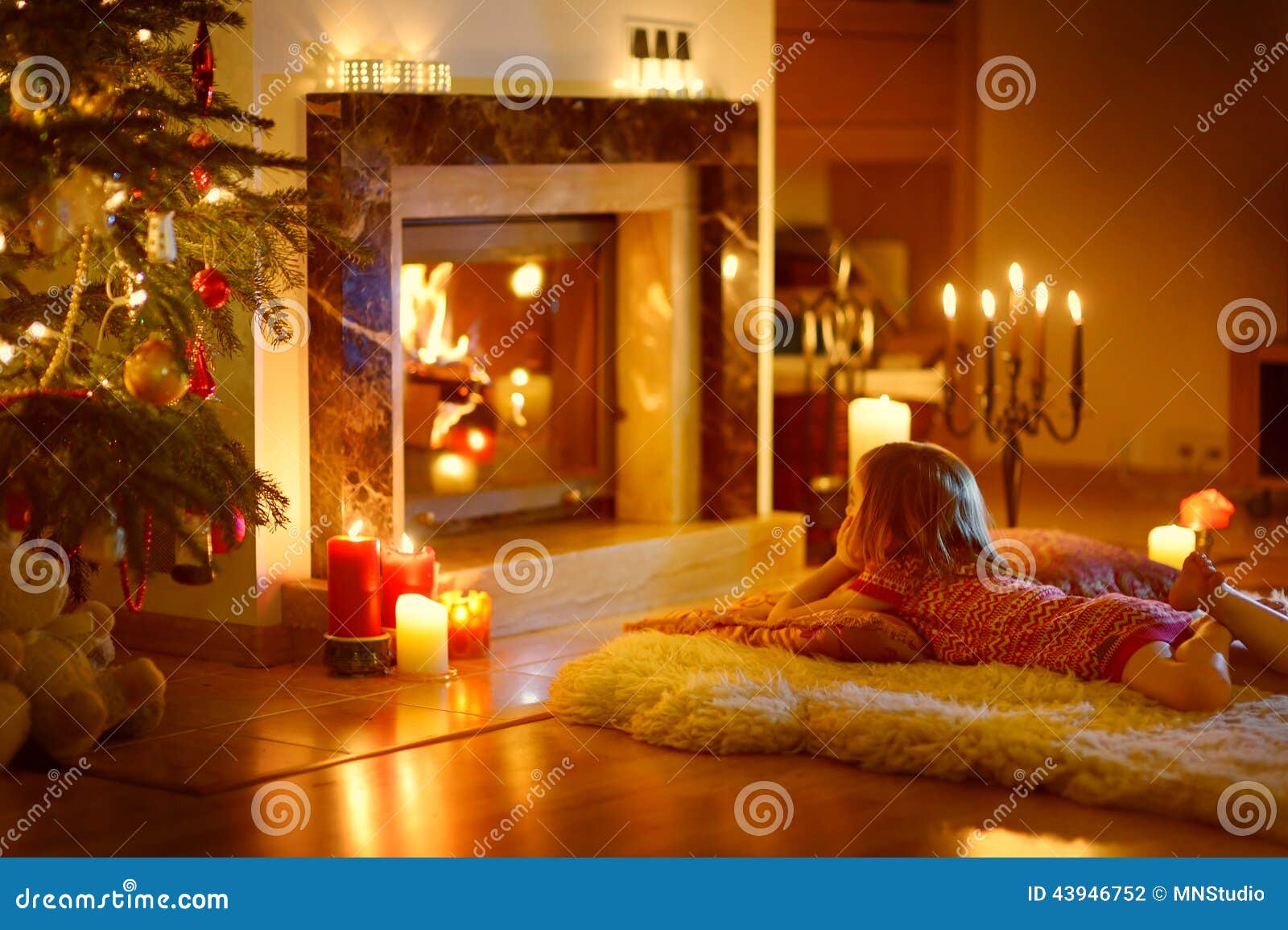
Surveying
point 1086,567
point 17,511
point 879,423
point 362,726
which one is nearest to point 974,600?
point 1086,567

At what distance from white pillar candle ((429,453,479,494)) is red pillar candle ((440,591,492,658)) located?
568 millimetres

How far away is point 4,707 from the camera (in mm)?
2545

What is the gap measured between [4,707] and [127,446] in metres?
0.44

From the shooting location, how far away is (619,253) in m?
4.28

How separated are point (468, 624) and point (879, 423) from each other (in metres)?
1.03

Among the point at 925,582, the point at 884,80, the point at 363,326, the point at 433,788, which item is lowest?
the point at 433,788

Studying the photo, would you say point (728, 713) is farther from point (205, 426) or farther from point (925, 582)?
point (205, 426)

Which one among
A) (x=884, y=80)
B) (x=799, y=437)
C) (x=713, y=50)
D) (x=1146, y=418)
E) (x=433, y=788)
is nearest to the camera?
(x=433, y=788)

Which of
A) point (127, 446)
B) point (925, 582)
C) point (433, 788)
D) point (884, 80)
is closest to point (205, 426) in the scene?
point (127, 446)

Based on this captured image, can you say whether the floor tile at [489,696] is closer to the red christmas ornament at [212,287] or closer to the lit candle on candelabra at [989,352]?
the red christmas ornament at [212,287]

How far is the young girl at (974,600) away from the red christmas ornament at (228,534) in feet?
3.38

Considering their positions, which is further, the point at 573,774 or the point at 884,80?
the point at 884,80

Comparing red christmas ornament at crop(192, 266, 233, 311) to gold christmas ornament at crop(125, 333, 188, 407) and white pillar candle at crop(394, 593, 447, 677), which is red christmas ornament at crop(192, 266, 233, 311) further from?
white pillar candle at crop(394, 593, 447, 677)

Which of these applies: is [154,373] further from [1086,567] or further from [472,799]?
[1086,567]
